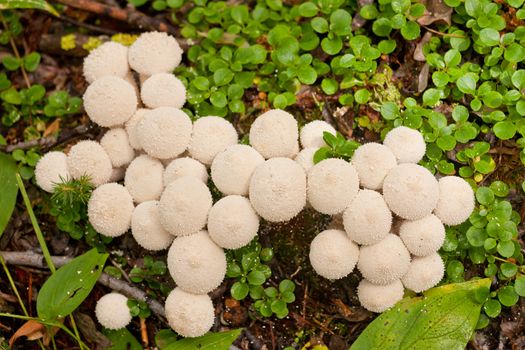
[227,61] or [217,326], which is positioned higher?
[227,61]

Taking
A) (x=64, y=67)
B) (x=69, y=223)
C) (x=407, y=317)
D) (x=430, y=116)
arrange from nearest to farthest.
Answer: (x=407, y=317)
(x=430, y=116)
(x=69, y=223)
(x=64, y=67)

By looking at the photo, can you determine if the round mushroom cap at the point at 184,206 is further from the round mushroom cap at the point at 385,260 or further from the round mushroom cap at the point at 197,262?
the round mushroom cap at the point at 385,260

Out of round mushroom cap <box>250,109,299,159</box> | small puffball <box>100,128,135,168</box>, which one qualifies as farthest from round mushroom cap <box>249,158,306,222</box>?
small puffball <box>100,128,135,168</box>

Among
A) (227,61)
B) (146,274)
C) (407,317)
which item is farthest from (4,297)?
(407,317)

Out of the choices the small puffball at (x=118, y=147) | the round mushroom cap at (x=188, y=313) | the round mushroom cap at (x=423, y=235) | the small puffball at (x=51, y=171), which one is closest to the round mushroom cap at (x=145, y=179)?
the small puffball at (x=118, y=147)

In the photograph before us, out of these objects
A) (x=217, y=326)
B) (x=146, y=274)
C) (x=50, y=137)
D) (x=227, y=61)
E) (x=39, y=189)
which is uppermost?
(x=227, y=61)

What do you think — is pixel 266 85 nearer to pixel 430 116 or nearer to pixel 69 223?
pixel 430 116

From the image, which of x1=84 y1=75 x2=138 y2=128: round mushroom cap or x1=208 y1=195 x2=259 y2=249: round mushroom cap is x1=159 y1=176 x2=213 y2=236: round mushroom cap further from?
x1=84 y1=75 x2=138 y2=128: round mushroom cap
